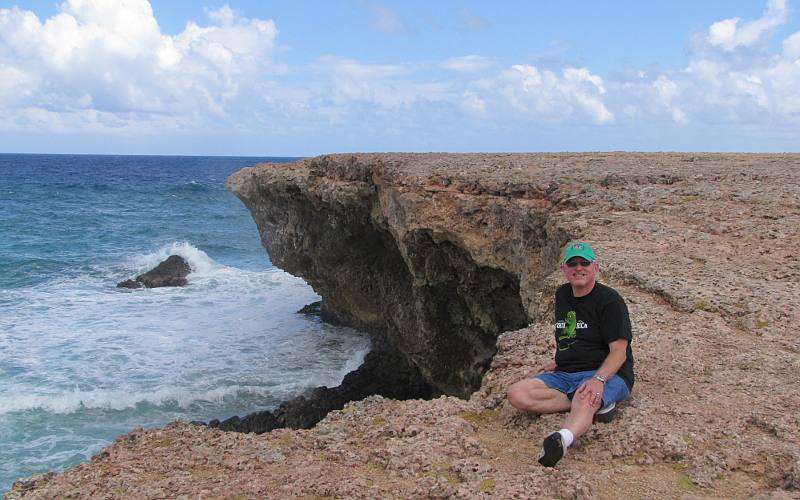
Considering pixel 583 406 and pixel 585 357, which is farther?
pixel 585 357

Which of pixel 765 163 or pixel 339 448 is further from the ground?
pixel 765 163

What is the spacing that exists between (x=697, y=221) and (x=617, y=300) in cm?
439

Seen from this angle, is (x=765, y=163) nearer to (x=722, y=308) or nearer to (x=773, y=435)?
(x=722, y=308)

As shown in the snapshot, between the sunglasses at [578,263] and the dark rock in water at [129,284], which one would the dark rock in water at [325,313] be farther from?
the sunglasses at [578,263]

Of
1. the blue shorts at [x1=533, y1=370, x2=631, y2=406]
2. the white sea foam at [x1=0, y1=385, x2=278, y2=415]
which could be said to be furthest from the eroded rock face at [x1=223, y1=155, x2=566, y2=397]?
the blue shorts at [x1=533, y1=370, x2=631, y2=406]

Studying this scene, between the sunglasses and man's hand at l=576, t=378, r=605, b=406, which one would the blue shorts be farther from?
the sunglasses

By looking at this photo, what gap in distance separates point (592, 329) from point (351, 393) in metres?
11.1

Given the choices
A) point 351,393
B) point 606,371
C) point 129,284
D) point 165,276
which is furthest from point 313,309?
point 606,371

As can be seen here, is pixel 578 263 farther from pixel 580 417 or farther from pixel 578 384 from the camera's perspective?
pixel 580 417

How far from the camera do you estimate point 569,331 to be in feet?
14.9

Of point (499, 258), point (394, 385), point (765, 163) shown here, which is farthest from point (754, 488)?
point (394, 385)

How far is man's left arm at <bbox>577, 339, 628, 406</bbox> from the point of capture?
4.12 metres

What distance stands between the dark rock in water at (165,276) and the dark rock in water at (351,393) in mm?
11188

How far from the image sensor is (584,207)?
895 cm
